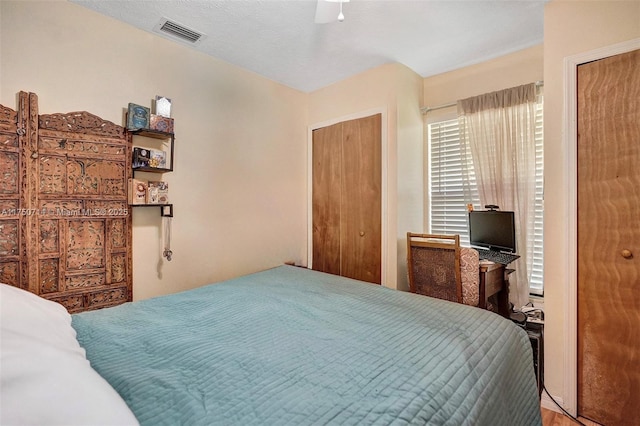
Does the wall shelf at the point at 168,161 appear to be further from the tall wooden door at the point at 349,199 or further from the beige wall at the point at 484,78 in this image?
the beige wall at the point at 484,78

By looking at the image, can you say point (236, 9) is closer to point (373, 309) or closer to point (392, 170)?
point (392, 170)

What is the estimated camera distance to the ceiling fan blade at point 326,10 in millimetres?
1741

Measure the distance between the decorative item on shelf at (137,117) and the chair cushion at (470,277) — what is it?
104 inches

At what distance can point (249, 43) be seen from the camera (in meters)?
2.50

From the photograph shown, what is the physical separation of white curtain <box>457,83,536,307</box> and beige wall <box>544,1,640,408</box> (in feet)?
1.82

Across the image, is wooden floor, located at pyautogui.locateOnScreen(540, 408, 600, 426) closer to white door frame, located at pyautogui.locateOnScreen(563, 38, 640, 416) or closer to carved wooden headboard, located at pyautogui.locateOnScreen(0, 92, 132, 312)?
white door frame, located at pyautogui.locateOnScreen(563, 38, 640, 416)

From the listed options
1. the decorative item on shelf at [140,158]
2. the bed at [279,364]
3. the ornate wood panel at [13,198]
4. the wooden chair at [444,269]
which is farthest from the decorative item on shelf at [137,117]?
the wooden chair at [444,269]

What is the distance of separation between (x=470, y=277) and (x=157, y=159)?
2584mm

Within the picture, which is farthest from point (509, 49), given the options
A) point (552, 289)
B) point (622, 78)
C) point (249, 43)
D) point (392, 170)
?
point (249, 43)

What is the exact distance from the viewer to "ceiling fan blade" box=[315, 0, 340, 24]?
68.6 inches

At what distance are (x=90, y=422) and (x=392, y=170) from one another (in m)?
2.70

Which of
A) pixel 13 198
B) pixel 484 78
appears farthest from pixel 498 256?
pixel 13 198

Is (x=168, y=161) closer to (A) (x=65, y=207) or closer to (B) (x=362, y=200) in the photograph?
(A) (x=65, y=207)

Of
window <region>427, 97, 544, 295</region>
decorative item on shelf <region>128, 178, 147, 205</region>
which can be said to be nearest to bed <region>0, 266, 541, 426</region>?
decorative item on shelf <region>128, 178, 147, 205</region>
